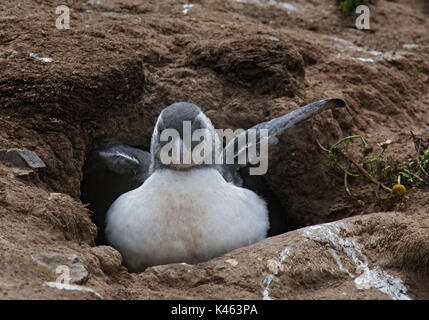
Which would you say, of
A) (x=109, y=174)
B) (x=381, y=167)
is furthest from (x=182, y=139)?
(x=381, y=167)

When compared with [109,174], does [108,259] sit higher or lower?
higher

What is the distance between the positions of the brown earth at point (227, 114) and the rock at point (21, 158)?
4.4 inches

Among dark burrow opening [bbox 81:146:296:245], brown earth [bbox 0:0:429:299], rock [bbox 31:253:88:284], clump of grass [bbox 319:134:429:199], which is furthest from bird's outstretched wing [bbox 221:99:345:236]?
rock [bbox 31:253:88:284]

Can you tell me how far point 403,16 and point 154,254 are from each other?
14.8 feet

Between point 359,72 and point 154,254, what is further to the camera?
point 359,72

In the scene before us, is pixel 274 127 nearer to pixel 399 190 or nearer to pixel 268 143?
pixel 268 143

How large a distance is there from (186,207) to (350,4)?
3806 mm

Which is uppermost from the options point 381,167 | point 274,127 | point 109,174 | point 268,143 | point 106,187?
point 274,127

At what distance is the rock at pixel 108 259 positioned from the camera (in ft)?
9.59

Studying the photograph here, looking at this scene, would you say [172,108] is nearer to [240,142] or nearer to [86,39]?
[240,142]

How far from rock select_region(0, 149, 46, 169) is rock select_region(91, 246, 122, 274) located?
90 centimetres

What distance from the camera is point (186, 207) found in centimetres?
356

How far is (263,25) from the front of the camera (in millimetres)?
5652

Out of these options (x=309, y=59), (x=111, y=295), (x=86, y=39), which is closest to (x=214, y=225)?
(x=111, y=295)
